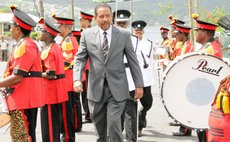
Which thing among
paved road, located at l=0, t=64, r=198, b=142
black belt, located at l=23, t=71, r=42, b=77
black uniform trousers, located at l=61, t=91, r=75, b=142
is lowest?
paved road, located at l=0, t=64, r=198, b=142

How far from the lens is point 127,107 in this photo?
7504 mm

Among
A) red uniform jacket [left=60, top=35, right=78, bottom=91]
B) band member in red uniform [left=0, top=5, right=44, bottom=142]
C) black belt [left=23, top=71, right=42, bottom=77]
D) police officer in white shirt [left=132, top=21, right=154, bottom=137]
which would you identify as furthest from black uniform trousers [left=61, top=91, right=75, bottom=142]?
black belt [left=23, top=71, right=42, bottom=77]

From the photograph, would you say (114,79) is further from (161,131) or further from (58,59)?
(161,131)

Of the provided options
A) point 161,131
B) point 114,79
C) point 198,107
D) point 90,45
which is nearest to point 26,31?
point 90,45

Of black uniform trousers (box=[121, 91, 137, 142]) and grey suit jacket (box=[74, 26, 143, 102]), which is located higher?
grey suit jacket (box=[74, 26, 143, 102])

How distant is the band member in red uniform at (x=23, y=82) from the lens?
5480 millimetres

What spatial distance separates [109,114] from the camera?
18.8ft

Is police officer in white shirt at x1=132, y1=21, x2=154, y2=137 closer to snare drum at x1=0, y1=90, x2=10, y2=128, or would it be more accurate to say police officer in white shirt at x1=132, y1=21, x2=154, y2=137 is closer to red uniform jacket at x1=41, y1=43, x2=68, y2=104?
red uniform jacket at x1=41, y1=43, x2=68, y2=104

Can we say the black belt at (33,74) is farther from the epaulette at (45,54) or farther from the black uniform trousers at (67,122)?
the black uniform trousers at (67,122)

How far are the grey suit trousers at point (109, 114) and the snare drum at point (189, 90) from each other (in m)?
0.62

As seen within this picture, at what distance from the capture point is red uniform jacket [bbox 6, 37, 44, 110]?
18.0 ft

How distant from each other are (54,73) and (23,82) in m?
1.04

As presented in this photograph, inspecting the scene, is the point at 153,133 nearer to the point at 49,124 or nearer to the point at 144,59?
the point at 144,59

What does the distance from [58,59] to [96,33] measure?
44.9 inches
